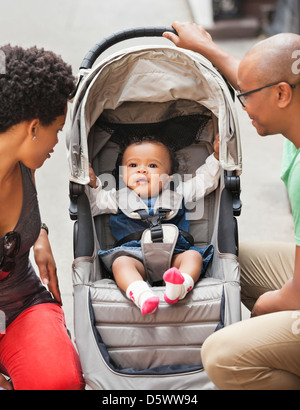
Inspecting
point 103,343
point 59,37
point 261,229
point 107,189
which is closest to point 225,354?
point 103,343

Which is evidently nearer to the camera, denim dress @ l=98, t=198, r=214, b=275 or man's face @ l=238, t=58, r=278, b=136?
man's face @ l=238, t=58, r=278, b=136

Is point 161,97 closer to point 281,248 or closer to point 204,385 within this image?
point 281,248

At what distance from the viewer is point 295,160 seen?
2.11m

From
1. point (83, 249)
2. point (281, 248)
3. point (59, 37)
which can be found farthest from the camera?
point (59, 37)

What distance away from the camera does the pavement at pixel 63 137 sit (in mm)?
3914

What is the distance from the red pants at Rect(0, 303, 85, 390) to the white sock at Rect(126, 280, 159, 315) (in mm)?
316

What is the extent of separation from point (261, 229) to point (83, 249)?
1.76 metres

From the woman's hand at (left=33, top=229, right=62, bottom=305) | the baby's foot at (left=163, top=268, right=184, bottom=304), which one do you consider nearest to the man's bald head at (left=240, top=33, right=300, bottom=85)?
the baby's foot at (left=163, top=268, right=184, bottom=304)

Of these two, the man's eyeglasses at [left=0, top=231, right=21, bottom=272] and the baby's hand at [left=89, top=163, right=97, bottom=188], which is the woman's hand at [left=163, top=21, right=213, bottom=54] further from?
the man's eyeglasses at [left=0, top=231, right=21, bottom=272]

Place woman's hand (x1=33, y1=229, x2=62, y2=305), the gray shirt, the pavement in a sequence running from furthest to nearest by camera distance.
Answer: the pavement
woman's hand (x1=33, y1=229, x2=62, y2=305)
the gray shirt

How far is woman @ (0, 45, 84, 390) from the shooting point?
2059 mm

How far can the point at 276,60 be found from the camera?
2.05m

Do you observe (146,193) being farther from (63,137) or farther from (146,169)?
(63,137)

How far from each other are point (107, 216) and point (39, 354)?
0.80 metres
